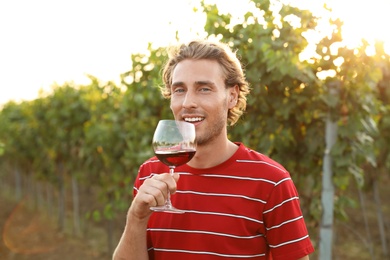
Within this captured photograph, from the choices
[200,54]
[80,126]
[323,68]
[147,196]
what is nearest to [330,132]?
[323,68]

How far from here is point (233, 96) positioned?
242 cm

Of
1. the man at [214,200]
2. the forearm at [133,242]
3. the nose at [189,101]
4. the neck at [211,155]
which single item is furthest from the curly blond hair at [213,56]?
the forearm at [133,242]

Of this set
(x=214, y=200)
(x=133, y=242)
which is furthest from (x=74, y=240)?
(x=214, y=200)

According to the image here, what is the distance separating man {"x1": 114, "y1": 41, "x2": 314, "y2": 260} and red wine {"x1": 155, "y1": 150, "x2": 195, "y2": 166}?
0.14 meters

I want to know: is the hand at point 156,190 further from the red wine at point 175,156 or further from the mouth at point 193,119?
the mouth at point 193,119

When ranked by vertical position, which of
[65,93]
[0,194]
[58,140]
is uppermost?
[65,93]

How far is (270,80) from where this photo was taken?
3760 mm

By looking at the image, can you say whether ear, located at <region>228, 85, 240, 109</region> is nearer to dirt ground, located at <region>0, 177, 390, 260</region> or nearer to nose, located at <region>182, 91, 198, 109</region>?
nose, located at <region>182, 91, 198, 109</region>

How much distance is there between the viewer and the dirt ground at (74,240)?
964 cm

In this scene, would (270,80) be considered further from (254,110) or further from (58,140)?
(58,140)

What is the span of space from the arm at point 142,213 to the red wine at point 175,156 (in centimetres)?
7

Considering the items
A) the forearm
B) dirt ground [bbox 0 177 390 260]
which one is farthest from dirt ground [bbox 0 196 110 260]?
the forearm

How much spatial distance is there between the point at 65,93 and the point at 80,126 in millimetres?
1564

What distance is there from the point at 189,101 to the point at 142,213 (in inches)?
19.7
